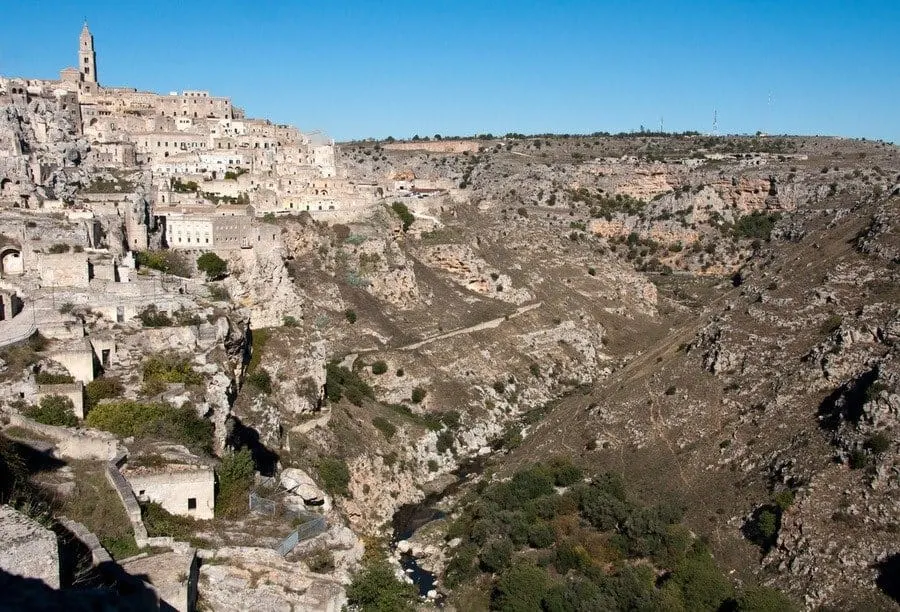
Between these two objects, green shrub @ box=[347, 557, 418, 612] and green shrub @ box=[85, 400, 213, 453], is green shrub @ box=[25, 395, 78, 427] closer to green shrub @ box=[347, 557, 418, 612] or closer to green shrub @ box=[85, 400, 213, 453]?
green shrub @ box=[85, 400, 213, 453]

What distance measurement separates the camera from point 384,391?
4725cm

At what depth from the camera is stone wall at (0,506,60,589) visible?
11555 millimetres

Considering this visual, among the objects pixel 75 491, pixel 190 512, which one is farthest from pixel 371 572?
pixel 75 491

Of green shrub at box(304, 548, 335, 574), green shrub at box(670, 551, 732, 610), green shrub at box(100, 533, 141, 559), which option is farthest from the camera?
green shrub at box(670, 551, 732, 610)

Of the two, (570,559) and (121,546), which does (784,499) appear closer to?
(570,559)

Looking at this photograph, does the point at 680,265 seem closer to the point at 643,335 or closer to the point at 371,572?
the point at 643,335

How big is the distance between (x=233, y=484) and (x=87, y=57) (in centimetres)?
5413

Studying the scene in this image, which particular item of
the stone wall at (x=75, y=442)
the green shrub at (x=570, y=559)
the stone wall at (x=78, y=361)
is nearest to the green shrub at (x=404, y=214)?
the green shrub at (x=570, y=559)

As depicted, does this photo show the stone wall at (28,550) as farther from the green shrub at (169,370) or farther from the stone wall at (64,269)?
the stone wall at (64,269)

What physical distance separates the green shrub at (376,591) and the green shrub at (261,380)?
13.5 m

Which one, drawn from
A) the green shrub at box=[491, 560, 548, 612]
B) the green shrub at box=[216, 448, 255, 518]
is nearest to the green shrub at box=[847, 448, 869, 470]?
the green shrub at box=[491, 560, 548, 612]

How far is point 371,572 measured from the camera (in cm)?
2202

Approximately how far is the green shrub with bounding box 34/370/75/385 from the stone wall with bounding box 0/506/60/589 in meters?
12.2

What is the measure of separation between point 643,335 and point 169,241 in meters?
35.6
